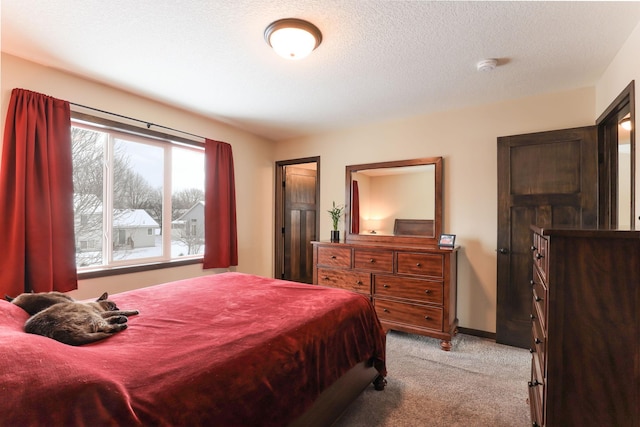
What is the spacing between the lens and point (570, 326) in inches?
50.2

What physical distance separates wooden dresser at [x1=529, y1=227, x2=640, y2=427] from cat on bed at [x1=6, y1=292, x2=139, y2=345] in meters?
2.00

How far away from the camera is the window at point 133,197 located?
2.82 meters

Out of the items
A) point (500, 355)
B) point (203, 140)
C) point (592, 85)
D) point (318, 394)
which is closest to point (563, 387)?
point (318, 394)

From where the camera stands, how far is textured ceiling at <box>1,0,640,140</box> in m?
1.80

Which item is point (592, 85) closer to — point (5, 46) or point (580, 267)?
point (580, 267)

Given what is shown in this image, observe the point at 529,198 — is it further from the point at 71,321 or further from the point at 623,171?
the point at 71,321

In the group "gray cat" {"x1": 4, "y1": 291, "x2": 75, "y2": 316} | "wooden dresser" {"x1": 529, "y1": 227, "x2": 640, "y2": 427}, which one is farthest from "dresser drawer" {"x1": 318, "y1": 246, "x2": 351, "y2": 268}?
"gray cat" {"x1": 4, "y1": 291, "x2": 75, "y2": 316}

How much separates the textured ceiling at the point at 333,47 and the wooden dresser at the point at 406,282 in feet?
5.40

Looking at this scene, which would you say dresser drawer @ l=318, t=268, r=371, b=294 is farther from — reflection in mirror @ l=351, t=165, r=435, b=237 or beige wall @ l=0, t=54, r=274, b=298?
beige wall @ l=0, t=54, r=274, b=298

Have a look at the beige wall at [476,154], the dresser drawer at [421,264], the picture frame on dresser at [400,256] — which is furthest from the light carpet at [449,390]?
the dresser drawer at [421,264]

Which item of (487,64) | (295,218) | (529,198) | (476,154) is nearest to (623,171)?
(529,198)

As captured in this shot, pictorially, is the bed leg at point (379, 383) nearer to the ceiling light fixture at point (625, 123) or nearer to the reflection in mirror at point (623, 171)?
the reflection in mirror at point (623, 171)

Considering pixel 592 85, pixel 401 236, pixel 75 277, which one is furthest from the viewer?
pixel 401 236

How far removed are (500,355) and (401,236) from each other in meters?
1.52
